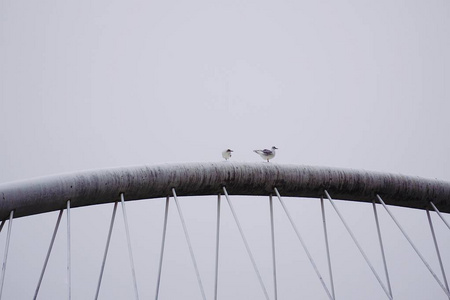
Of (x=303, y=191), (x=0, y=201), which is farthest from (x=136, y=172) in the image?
(x=303, y=191)

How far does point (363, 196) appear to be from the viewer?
46.9 feet

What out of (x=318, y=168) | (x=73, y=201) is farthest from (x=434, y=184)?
(x=73, y=201)

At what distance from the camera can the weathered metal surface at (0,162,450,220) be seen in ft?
36.4

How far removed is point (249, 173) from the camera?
1312 centimetres

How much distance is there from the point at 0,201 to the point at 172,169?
3.23 m

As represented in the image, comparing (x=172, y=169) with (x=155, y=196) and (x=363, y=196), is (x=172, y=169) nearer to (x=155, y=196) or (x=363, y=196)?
(x=155, y=196)

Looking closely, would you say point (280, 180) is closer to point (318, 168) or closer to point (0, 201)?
point (318, 168)

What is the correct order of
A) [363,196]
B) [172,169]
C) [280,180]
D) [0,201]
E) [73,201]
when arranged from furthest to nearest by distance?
[363,196]
[280,180]
[172,169]
[73,201]
[0,201]

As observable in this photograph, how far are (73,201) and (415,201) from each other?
766 centimetres

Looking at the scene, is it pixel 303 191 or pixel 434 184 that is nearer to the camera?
pixel 303 191

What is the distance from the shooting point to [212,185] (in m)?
12.8

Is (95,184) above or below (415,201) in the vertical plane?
above

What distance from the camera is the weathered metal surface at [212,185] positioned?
11094 mm

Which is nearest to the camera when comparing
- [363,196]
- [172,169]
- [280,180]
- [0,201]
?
[0,201]
